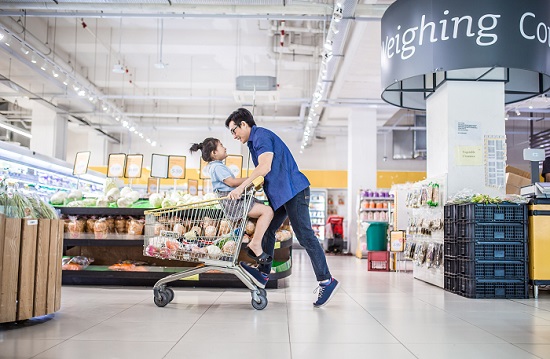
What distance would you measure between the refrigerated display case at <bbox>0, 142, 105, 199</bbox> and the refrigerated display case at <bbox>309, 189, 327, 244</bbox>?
832 cm

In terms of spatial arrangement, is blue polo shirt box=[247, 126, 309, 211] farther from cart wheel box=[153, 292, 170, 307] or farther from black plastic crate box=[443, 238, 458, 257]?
black plastic crate box=[443, 238, 458, 257]

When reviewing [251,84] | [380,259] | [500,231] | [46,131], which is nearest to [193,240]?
[500,231]

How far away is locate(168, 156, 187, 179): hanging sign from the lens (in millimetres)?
9492

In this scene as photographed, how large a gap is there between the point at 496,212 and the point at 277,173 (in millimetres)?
2499

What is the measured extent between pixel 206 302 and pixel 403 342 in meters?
2.14

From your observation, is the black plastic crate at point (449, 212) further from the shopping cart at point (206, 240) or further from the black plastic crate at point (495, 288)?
the shopping cart at point (206, 240)

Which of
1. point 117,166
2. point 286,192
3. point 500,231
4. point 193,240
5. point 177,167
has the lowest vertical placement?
point 193,240

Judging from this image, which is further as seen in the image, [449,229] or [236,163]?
[236,163]

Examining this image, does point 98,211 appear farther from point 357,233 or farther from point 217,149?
point 357,233

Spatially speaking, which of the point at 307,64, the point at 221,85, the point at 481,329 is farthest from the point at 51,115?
the point at 481,329

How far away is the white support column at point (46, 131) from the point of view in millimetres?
16297

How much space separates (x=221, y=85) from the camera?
1576cm

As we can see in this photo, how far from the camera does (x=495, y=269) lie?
538cm

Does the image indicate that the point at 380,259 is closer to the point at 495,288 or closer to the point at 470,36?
the point at 495,288
